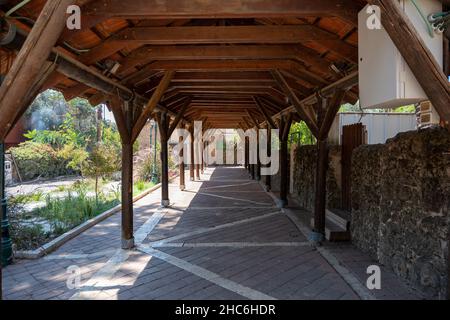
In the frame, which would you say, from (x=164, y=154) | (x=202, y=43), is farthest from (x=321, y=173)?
(x=164, y=154)

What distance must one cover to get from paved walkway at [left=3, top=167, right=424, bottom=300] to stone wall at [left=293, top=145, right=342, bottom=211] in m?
0.90

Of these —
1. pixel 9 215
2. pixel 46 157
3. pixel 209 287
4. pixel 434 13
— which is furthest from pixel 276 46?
pixel 46 157

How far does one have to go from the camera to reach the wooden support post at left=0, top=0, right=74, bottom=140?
6.03 ft

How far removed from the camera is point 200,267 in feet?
12.4

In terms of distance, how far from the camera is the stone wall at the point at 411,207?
2.74 metres

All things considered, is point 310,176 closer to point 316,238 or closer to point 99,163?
point 316,238

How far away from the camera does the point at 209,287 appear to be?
3.24 meters

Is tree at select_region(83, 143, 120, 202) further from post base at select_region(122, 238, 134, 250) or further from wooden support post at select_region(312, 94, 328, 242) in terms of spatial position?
wooden support post at select_region(312, 94, 328, 242)

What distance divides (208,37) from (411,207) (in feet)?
9.27

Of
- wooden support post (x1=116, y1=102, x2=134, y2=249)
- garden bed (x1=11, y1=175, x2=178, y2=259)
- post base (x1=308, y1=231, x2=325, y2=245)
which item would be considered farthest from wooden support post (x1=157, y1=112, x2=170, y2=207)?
post base (x1=308, y1=231, x2=325, y2=245)

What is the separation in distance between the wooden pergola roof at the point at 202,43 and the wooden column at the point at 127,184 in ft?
0.84

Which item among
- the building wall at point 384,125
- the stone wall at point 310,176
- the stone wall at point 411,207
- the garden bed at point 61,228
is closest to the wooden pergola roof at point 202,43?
the stone wall at point 411,207

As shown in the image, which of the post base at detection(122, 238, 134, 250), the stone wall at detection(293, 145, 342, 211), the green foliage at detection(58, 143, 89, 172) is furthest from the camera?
the green foliage at detection(58, 143, 89, 172)

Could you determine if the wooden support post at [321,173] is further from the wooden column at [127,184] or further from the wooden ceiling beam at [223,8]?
the wooden column at [127,184]
